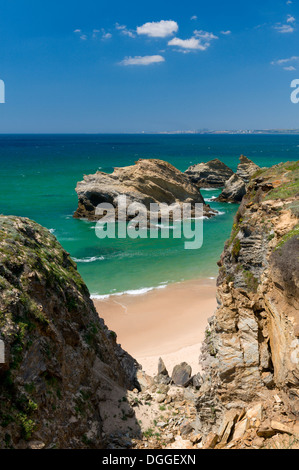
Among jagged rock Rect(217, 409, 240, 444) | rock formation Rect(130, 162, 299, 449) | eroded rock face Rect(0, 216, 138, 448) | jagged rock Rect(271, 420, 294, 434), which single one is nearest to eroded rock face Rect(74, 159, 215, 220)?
rock formation Rect(130, 162, 299, 449)

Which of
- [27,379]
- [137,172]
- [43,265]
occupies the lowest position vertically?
[27,379]

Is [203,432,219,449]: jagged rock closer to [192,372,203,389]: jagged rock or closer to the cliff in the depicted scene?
the cliff

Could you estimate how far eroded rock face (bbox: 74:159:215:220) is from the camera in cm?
4388

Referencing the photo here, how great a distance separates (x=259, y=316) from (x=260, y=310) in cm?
19

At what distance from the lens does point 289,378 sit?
8.91 meters

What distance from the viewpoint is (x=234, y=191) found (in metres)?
56.5

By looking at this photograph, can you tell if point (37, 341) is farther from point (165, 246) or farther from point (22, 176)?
point (22, 176)

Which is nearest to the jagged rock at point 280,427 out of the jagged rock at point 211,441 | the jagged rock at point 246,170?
the jagged rock at point 211,441

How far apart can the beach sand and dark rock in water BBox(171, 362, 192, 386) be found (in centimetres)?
76

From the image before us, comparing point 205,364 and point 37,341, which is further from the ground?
point 37,341

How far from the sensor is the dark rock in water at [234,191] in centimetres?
5644

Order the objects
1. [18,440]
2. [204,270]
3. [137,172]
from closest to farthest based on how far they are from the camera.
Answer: [18,440] < [204,270] < [137,172]

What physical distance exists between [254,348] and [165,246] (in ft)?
82.7

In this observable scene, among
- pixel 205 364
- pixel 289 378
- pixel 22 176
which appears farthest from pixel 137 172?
pixel 22 176
